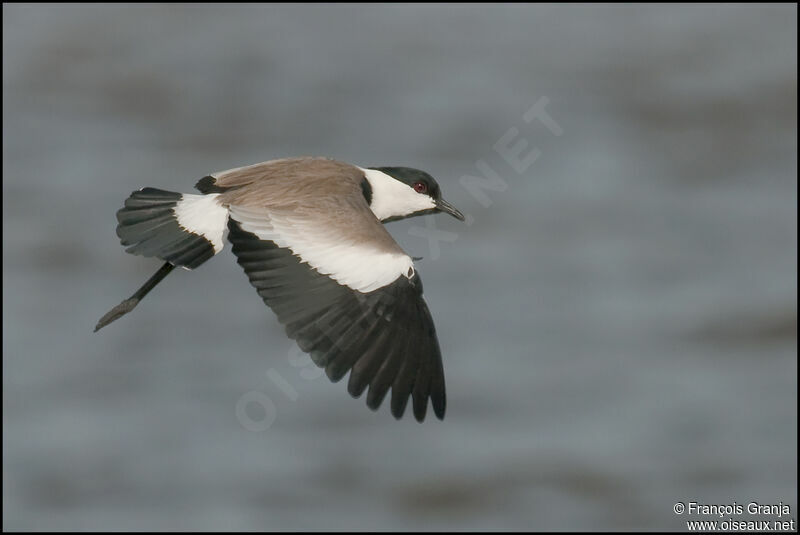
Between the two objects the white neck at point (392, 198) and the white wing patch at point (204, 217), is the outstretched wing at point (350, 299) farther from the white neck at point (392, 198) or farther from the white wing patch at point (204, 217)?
the white neck at point (392, 198)

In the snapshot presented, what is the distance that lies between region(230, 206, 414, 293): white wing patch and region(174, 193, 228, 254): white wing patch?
97 mm

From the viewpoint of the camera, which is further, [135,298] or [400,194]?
[400,194]

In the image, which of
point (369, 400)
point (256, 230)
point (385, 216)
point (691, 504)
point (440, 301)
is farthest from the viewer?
point (440, 301)

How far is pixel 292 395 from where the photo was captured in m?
21.0

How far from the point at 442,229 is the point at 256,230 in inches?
620

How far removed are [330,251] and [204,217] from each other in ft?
2.40

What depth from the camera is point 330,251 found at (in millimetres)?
6594

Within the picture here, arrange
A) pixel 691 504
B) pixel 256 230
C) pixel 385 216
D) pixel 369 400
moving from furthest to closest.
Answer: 1. pixel 691 504
2. pixel 385 216
3. pixel 256 230
4. pixel 369 400

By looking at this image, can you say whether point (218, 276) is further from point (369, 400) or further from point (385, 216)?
point (369, 400)

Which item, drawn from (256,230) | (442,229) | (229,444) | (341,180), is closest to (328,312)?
(256,230)

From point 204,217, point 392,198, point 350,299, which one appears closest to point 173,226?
point 204,217
